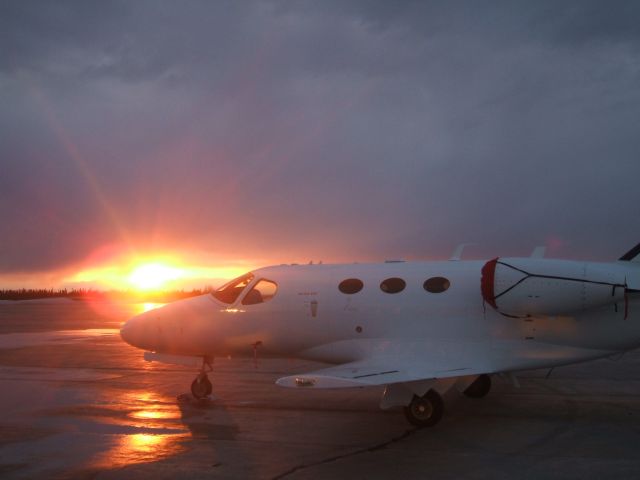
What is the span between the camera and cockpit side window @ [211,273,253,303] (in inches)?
525

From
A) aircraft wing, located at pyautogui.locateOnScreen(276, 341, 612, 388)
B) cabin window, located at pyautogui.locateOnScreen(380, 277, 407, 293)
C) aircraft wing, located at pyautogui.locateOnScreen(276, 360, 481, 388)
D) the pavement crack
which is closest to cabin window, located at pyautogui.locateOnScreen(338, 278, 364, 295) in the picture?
cabin window, located at pyautogui.locateOnScreen(380, 277, 407, 293)

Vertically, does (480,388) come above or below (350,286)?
below

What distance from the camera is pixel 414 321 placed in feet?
38.8

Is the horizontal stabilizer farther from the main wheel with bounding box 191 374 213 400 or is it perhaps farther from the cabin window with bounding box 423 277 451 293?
the main wheel with bounding box 191 374 213 400

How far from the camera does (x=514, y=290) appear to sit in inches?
427

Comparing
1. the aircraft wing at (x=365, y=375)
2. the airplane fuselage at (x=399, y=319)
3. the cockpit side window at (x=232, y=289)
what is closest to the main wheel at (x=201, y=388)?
the airplane fuselage at (x=399, y=319)

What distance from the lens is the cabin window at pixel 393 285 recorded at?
12076 mm

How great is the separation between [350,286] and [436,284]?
5.42 ft

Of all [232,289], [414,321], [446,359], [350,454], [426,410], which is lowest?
[350,454]

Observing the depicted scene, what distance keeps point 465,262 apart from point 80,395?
8.66 meters

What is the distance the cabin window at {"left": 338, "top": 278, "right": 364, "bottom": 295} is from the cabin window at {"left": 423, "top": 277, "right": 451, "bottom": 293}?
4.15 feet

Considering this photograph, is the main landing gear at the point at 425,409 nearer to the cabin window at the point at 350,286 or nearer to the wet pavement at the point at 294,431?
the wet pavement at the point at 294,431

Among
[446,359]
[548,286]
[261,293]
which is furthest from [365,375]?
[261,293]

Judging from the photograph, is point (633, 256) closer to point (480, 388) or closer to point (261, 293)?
point (480, 388)
